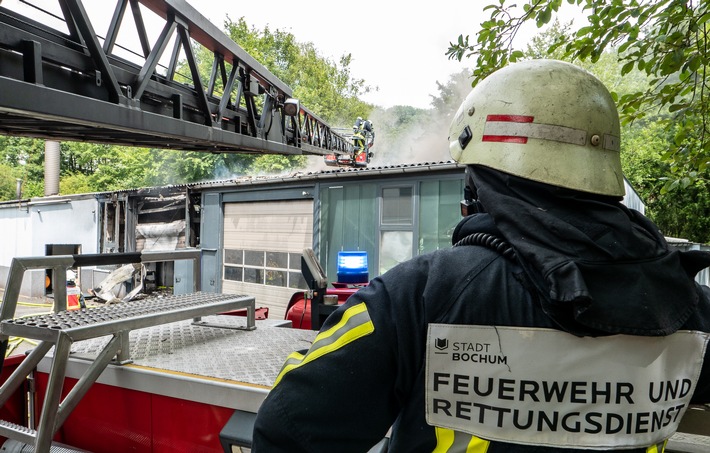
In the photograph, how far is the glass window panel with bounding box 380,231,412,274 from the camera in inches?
358

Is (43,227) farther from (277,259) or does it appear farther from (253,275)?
(277,259)

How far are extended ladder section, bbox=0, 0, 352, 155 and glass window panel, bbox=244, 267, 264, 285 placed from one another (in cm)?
757

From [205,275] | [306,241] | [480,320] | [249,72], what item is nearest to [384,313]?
[480,320]

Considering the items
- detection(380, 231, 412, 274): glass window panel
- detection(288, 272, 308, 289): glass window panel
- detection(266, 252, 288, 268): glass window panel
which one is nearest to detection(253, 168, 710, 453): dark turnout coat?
detection(380, 231, 412, 274): glass window panel

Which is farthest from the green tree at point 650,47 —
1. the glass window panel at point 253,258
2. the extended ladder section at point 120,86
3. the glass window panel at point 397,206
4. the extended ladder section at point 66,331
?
the glass window panel at point 253,258

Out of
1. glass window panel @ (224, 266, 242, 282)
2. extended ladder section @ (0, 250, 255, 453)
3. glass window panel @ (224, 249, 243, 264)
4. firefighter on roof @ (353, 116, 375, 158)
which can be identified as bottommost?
glass window panel @ (224, 266, 242, 282)

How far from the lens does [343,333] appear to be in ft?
3.14

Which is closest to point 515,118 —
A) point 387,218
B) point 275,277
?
point 387,218

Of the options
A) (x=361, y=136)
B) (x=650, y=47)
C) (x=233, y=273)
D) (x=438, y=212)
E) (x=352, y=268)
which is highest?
(x=361, y=136)

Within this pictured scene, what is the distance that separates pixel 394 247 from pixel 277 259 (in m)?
3.61

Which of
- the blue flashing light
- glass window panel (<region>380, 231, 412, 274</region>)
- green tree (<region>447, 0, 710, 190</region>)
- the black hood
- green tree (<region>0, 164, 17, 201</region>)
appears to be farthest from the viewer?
green tree (<region>0, 164, 17, 201</region>)

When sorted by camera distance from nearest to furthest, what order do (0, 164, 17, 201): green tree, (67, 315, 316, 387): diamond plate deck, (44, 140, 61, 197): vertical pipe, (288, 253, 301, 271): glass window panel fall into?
(67, 315, 316, 387): diamond plate deck → (288, 253, 301, 271): glass window panel → (44, 140, 61, 197): vertical pipe → (0, 164, 17, 201): green tree

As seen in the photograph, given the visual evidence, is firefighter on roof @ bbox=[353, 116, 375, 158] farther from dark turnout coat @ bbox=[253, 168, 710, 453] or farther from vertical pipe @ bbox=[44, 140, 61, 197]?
vertical pipe @ bbox=[44, 140, 61, 197]

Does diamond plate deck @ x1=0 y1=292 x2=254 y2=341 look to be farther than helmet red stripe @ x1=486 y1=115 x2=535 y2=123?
Yes
